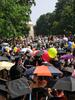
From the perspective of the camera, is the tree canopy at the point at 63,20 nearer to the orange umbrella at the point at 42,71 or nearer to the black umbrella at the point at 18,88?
the orange umbrella at the point at 42,71

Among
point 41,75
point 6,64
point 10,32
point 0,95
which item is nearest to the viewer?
point 0,95

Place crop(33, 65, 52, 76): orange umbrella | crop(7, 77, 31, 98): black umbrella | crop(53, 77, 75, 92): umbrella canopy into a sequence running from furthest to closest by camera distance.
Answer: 1. crop(33, 65, 52, 76): orange umbrella
2. crop(53, 77, 75, 92): umbrella canopy
3. crop(7, 77, 31, 98): black umbrella

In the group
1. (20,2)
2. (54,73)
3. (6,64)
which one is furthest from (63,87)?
(20,2)

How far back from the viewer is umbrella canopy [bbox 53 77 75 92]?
12.9 meters

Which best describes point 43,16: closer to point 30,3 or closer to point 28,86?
point 30,3

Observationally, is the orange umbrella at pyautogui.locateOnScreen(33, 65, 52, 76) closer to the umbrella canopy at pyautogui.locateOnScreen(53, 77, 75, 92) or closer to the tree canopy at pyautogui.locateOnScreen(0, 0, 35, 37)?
the umbrella canopy at pyautogui.locateOnScreen(53, 77, 75, 92)

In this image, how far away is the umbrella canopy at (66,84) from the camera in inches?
509

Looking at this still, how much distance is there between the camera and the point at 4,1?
4181cm

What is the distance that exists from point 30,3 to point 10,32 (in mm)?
9770

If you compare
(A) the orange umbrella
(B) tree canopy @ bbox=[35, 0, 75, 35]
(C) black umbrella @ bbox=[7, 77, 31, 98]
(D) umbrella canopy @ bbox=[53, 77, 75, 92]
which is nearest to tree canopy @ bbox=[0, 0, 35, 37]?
(A) the orange umbrella

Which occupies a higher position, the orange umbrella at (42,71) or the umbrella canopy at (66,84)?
the orange umbrella at (42,71)

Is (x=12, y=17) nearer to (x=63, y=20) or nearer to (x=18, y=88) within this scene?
(x=18, y=88)

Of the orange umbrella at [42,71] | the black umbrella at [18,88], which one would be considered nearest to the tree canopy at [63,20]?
the orange umbrella at [42,71]

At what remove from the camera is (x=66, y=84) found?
13.0 m
